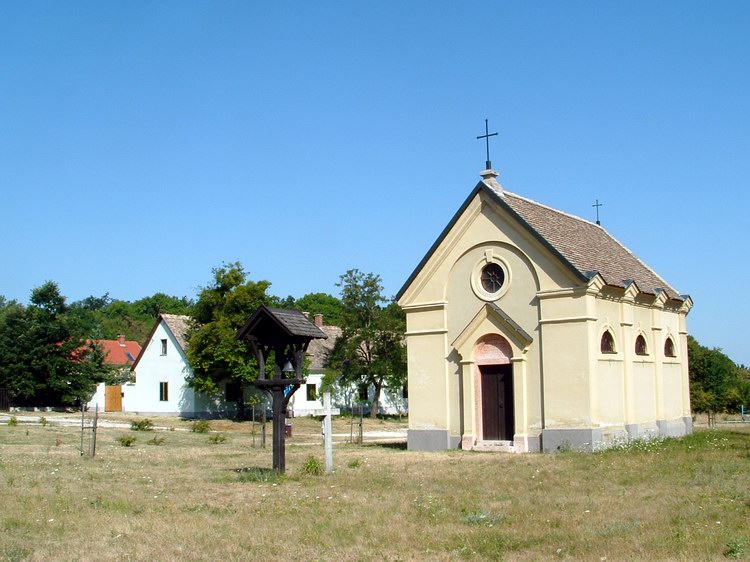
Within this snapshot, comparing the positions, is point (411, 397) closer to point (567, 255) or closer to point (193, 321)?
point (567, 255)

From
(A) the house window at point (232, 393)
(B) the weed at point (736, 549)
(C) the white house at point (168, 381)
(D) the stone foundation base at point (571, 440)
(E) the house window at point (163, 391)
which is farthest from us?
(E) the house window at point (163, 391)

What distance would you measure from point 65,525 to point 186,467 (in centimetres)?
843

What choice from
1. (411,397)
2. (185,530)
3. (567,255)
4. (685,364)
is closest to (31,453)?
(411,397)

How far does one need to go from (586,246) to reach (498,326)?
4.71m

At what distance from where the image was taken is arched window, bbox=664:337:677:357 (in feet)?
97.5

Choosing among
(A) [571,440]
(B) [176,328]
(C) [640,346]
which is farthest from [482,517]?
(B) [176,328]

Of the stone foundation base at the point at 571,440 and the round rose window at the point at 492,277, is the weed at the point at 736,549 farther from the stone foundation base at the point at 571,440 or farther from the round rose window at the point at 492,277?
the round rose window at the point at 492,277

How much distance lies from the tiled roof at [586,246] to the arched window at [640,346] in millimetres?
1614

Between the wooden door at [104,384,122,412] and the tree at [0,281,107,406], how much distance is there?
7.00 m

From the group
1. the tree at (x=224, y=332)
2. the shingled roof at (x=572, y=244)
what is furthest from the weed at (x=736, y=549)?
the tree at (x=224, y=332)

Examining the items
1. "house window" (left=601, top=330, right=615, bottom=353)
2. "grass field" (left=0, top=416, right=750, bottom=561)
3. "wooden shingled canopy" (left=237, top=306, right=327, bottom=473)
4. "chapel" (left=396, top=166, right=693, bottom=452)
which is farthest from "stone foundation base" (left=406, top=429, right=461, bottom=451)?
"wooden shingled canopy" (left=237, top=306, right=327, bottom=473)

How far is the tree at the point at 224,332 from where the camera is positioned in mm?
43156

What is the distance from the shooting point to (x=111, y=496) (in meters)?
14.1

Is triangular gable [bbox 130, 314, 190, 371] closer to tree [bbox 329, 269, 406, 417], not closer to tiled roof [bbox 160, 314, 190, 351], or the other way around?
tiled roof [bbox 160, 314, 190, 351]
